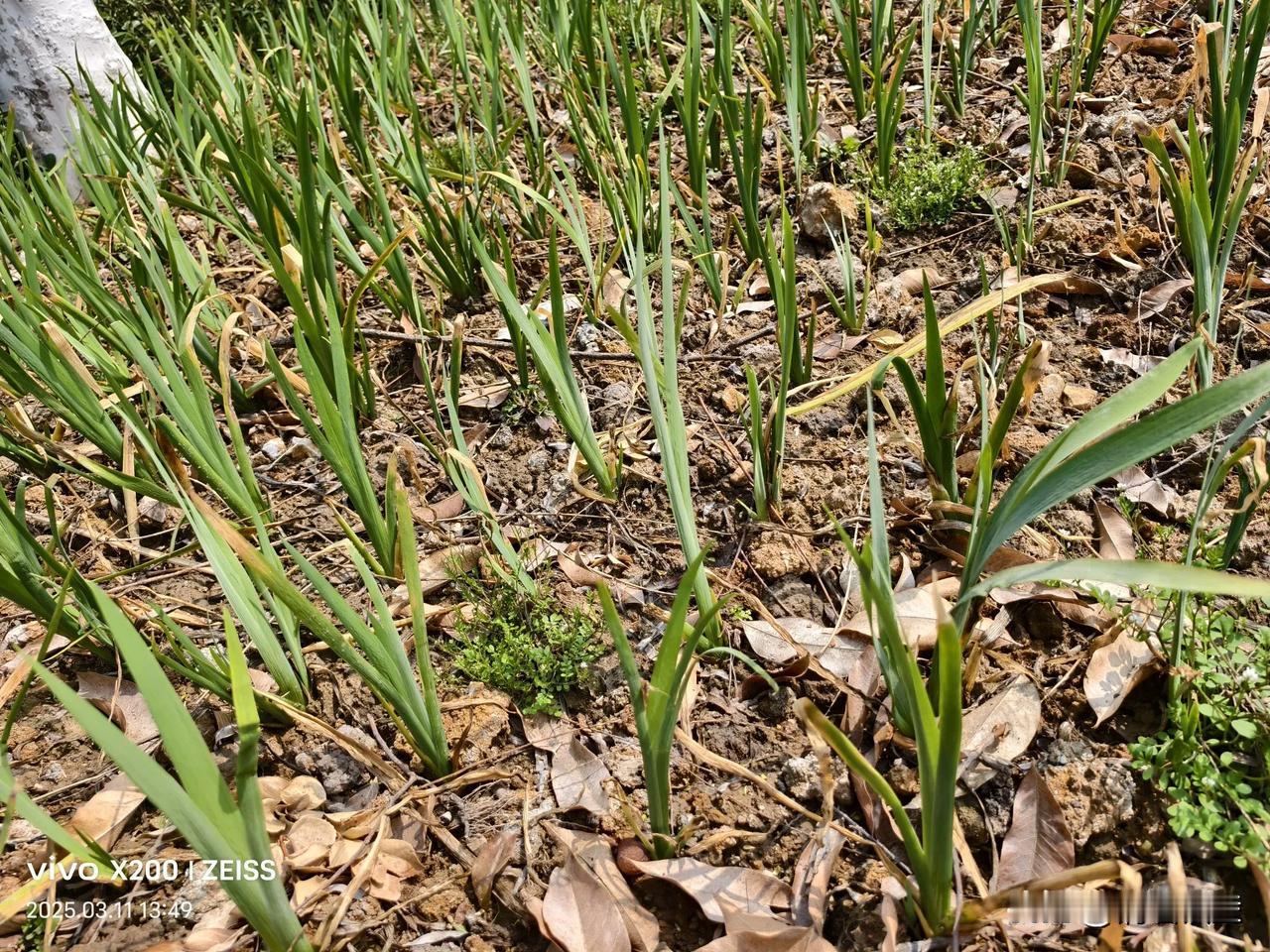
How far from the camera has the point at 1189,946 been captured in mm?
800

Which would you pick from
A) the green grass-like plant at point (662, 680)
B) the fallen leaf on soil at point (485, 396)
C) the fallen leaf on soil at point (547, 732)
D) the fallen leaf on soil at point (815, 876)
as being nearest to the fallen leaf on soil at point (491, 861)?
the fallen leaf on soil at point (547, 732)

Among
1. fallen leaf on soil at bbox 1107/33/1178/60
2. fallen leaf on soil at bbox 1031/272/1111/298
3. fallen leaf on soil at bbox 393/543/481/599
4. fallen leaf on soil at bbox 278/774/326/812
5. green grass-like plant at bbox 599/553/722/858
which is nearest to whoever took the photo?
green grass-like plant at bbox 599/553/722/858

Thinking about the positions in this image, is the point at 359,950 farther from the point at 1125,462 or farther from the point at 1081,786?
the point at 1125,462

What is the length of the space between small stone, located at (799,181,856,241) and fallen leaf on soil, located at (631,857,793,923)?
4.44 feet

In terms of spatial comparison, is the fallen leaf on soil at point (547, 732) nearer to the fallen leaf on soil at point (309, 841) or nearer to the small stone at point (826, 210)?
the fallen leaf on soil at point (309, 841)

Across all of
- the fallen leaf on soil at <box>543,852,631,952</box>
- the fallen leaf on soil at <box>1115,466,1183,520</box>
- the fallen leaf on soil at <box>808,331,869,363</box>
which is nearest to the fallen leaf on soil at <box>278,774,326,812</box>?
the fallen leaf on soil at <box>543,852,631,952</box>

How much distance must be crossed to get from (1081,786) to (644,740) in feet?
1.74

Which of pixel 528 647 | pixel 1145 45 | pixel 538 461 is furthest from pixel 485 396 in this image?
pixel 1145 45

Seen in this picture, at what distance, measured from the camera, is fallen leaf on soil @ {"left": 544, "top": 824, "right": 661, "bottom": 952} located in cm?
98

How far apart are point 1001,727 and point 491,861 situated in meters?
0.65

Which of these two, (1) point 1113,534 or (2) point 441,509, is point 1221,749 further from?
(2) point 441,509

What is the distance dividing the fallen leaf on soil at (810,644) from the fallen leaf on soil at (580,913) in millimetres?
386

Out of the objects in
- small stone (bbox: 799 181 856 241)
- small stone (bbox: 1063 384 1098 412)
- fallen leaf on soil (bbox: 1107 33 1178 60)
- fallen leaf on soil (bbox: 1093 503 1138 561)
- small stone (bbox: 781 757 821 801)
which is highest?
fallen leaf on soil (bbox: 1107 33 1178 60)

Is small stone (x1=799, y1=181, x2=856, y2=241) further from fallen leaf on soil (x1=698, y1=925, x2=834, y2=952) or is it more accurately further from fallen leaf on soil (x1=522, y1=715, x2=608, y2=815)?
fallen leaf on soil (x1=698, y1=925, x2=834, y2=952)
